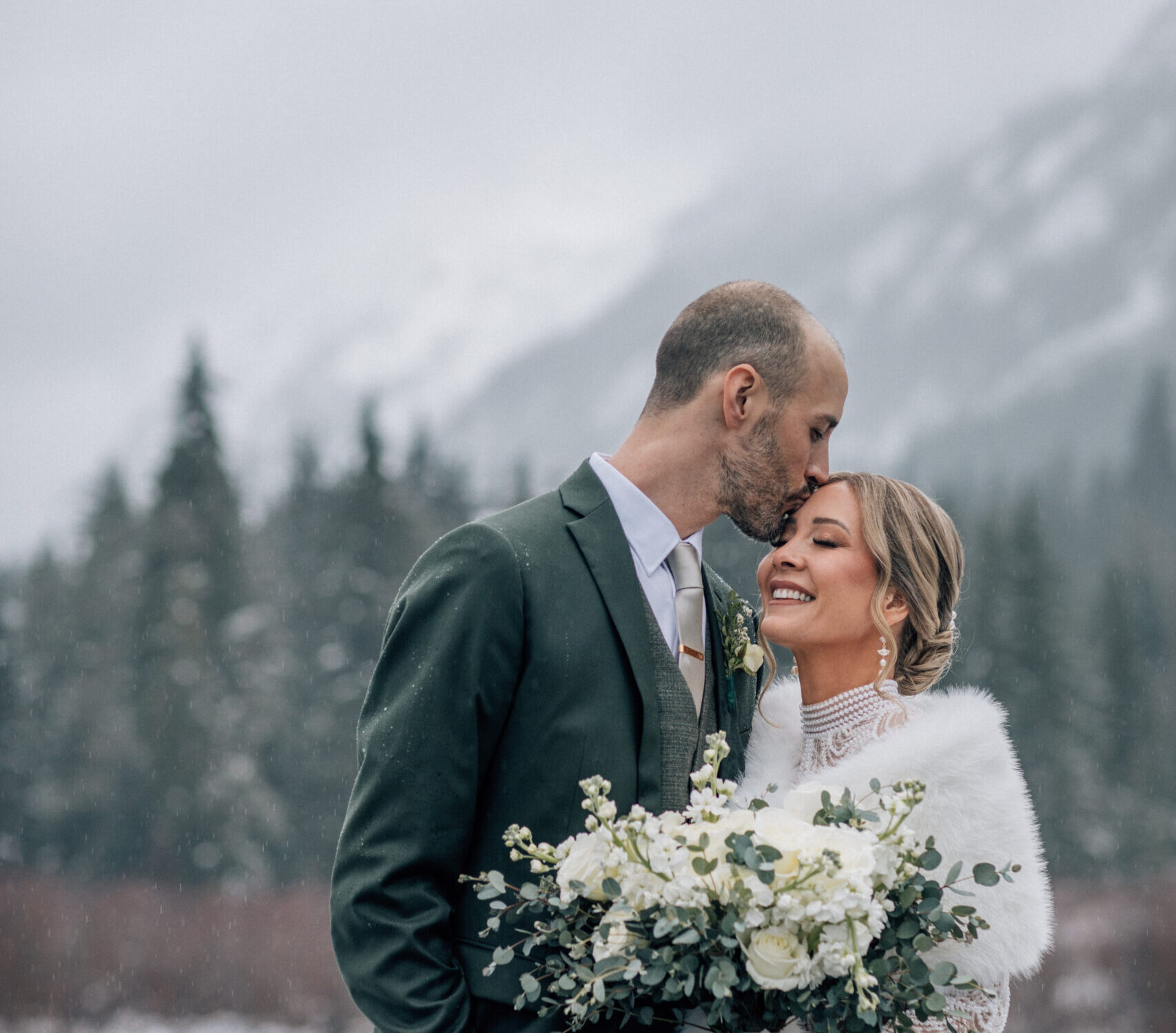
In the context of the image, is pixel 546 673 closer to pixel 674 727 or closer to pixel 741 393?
pixel 674 727

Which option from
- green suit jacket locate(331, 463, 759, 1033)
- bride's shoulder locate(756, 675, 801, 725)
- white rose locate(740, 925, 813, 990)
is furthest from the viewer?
bride's shoulder locate(756, 675, 801, 725)

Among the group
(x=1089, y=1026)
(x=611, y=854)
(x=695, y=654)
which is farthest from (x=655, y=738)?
(x=1089, y=1026)

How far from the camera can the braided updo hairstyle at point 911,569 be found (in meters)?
3.59

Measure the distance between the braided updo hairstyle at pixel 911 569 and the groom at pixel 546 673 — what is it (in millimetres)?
282

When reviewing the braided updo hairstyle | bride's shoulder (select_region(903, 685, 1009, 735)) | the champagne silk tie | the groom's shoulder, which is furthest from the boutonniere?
the groom's shoulder

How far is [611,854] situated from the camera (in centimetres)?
248

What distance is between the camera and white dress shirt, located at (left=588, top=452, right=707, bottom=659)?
3.36 meters

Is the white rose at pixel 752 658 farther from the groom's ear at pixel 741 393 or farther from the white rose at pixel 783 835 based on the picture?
the white rose at pixel 783 835

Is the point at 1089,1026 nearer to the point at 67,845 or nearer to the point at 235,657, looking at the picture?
the point at 235,657

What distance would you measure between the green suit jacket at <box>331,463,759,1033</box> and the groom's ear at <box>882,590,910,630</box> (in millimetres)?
834

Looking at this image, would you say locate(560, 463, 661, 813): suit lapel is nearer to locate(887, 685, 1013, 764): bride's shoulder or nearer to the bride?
the bride

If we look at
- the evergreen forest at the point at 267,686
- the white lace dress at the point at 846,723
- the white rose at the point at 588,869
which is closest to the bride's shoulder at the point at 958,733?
the white lace dress at the point at 846,723

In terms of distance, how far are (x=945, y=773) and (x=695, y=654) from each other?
0.70m

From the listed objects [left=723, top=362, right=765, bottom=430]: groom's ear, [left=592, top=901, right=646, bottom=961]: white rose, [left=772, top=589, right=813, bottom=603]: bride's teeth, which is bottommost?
[left=592, top=901, right=646, bottom=961]: white rose
